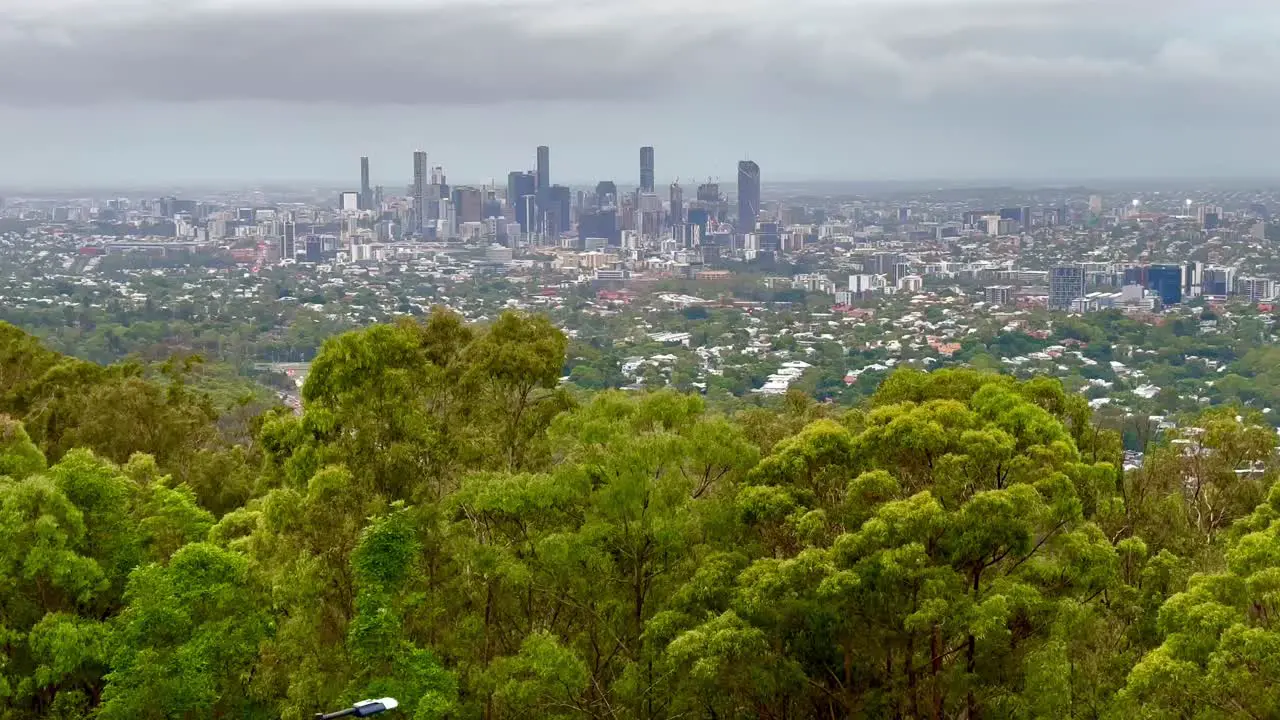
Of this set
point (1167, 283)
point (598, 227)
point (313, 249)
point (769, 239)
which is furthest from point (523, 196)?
point (1167, 283)

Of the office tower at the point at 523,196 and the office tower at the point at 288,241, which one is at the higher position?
the office tower at the point at 523,196

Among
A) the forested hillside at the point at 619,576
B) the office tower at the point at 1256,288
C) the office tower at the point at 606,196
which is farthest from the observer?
the office tower at the point at 606,196

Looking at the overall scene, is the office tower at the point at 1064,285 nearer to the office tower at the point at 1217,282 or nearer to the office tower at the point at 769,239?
the office tower at the point at 1217,282

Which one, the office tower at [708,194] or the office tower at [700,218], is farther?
the office tower at [708,194]

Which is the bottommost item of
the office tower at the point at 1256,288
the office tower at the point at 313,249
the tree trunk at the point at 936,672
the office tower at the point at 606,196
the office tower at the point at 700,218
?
the office tower at the point at 1256,288

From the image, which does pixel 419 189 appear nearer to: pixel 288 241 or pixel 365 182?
pixel 365 182

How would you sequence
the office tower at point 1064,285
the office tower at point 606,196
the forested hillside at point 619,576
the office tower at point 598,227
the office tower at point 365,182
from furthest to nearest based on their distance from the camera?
the office tower at point 365,182 → the office tower at point 606,196 → the office tower at point 598,227 → the office tower at point 1064,285 → the forested hillside at point 619,576

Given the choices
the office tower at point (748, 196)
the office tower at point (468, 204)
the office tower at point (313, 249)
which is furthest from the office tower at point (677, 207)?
the office tower at point (313, 249)
